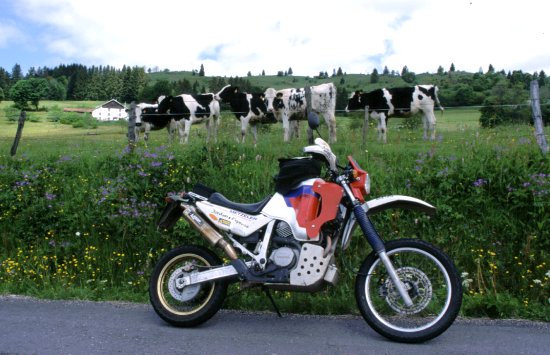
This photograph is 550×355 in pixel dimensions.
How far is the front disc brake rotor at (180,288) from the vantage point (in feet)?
15.7

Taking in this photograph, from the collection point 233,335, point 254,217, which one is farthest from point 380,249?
point 233,335

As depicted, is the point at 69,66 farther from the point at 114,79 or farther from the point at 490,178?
the point at 490,178

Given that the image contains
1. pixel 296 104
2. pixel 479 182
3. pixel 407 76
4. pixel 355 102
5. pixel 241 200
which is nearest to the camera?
pixel 479 182

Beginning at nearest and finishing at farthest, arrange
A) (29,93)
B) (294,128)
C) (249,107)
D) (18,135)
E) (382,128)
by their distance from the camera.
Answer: (18,135)
(382,128)
(294,128)
(249,107)
(29,93)

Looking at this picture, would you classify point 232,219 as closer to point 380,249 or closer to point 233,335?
point 233,335

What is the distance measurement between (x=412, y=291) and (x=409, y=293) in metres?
0.03

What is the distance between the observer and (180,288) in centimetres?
480

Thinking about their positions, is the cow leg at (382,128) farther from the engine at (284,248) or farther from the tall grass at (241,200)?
the engine at (284,248)

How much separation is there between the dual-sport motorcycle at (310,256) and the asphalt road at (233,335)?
0.18 m

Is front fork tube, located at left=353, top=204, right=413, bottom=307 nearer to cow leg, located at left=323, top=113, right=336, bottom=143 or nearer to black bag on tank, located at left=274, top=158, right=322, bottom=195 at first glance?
black bag on tank, located at left=274, top=158, right=322, bottom=195

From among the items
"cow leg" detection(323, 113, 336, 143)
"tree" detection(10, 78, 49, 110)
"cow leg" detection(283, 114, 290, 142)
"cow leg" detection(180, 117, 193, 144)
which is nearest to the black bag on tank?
"cow leg" detection(323, 113, 336, 143)

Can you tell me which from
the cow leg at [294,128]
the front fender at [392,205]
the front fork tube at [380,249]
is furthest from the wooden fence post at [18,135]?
the cow leg at [294,128]

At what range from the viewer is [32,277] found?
6.64 m

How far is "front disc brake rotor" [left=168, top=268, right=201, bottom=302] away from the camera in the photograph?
4.79m
